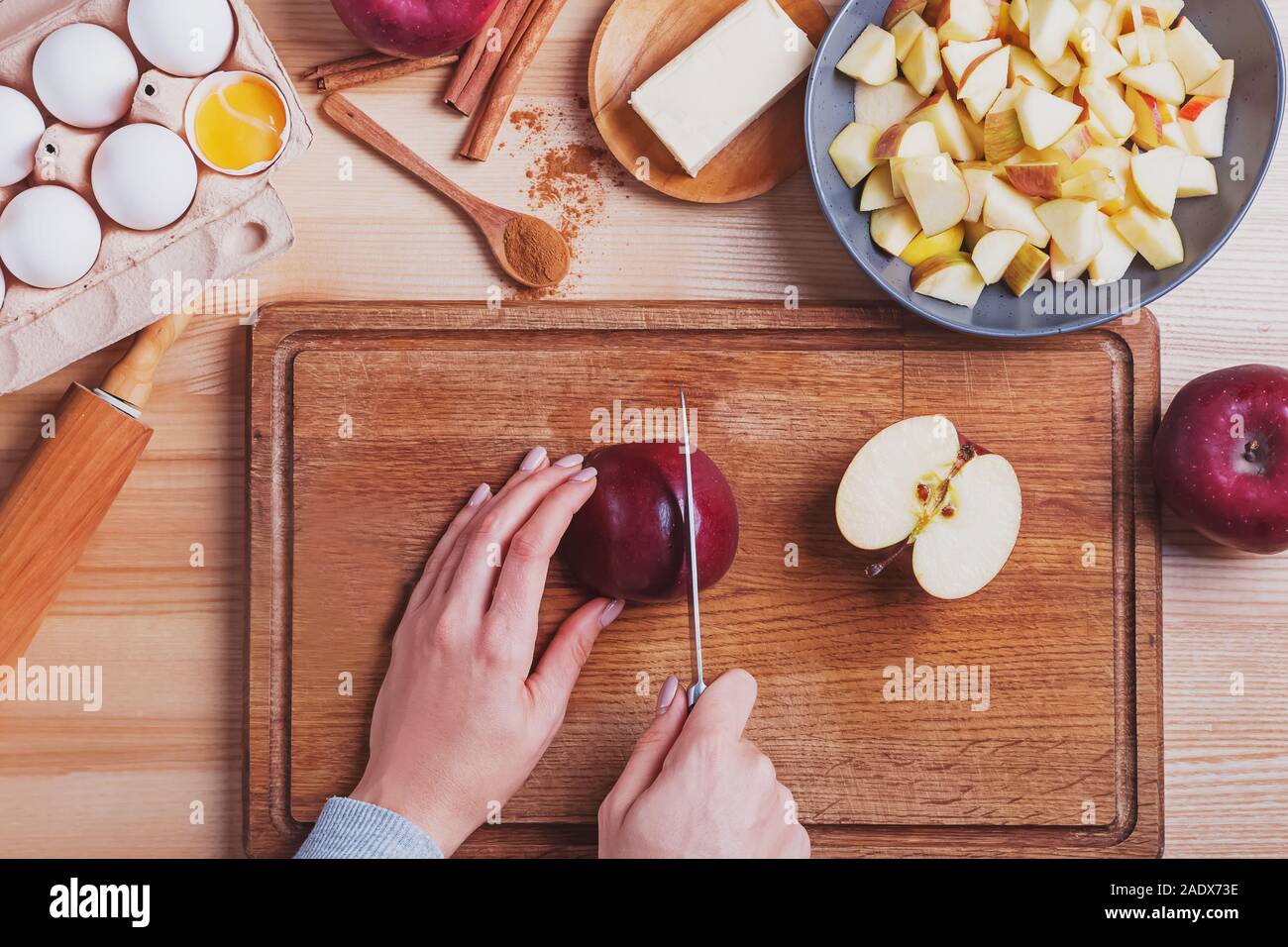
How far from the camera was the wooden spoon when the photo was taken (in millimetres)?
1138

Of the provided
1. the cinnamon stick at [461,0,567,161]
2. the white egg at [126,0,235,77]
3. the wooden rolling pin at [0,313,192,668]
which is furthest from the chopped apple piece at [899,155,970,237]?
the wooden rolling pin at [0,313,192,668]

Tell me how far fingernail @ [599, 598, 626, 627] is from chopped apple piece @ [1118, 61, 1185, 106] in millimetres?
826

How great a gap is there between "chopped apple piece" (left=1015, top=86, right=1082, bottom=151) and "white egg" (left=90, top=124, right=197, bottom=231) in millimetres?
901

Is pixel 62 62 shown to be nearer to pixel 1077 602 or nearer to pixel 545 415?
pixel 545 415

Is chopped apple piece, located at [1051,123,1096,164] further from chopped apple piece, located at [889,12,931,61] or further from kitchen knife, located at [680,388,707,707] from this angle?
kitchen knife, located at [680,388,707,707]

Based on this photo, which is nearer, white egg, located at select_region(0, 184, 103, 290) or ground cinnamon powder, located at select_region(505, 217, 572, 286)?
white egg, located at select_region(0, 184, 103, 290)

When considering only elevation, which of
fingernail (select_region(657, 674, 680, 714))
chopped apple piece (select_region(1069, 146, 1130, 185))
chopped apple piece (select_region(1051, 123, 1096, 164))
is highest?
chopped apple piece (select_region(1051, 123, 1096, 164))

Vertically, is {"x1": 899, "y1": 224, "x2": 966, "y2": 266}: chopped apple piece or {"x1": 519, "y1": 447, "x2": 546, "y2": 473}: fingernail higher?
{"x1": 899, "y1": 224, "x2": 966, "y2": 266}: chopped apple piece

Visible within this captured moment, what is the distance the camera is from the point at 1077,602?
1.14 m

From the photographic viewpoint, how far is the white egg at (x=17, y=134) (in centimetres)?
99

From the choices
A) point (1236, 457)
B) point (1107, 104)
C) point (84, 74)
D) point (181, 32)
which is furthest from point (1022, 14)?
point (84, 74)

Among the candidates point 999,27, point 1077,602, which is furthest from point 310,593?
point 999,27

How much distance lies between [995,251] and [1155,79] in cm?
26

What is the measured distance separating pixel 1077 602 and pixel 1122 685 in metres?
0.12
